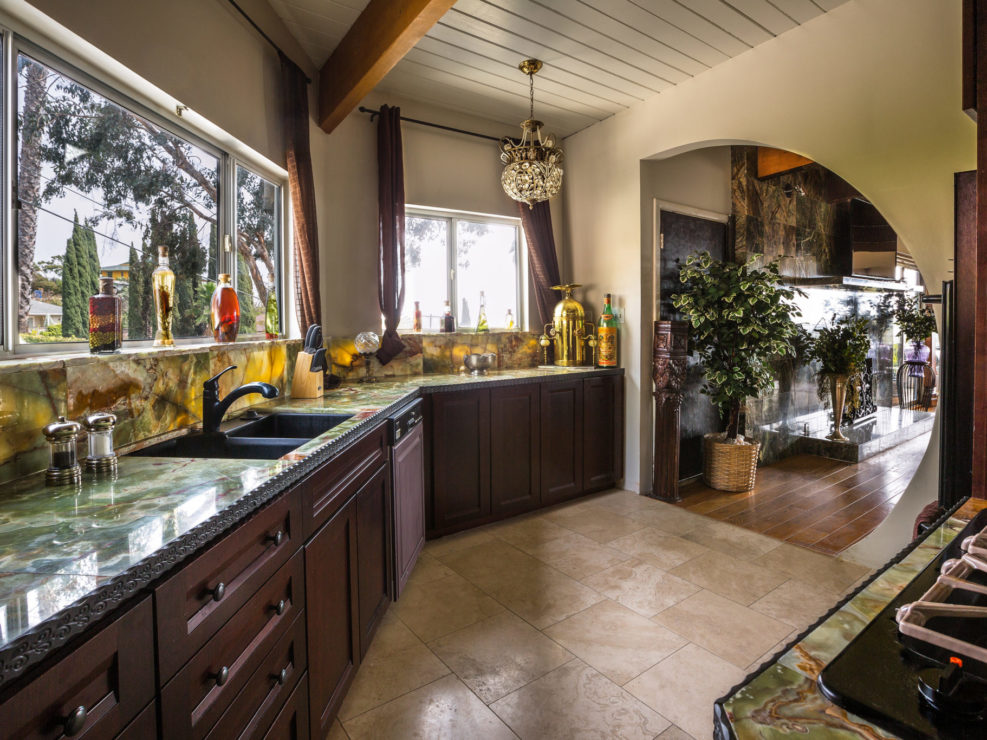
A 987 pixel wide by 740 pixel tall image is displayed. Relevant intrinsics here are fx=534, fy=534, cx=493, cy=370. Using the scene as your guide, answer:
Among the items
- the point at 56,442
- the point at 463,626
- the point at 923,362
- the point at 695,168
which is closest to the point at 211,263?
the point at 56,442

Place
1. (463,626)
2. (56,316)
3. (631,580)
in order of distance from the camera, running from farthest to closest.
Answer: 1. (631,580)
2. (463,626)
3. (56,316)

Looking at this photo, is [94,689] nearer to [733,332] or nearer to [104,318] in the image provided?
[104,318]

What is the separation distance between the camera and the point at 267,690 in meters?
1.19

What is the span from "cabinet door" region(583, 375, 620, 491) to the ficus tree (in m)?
0.74

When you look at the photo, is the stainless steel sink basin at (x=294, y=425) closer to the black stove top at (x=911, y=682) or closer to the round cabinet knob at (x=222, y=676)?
the round cabinet knob at (x=222, y=676)

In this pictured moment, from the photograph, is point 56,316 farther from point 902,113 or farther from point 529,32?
Result: point 902,113

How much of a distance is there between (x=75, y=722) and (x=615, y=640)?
1908 millimetres

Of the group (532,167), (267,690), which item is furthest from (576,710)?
(532,167)

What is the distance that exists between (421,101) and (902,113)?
2751 mm

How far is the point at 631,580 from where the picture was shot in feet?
8.59

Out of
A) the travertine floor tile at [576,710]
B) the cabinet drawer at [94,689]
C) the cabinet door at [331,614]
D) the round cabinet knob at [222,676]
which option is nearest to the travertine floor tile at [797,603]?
the travertine floor tile at [576,710]

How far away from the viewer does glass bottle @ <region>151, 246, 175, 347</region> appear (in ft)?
6.02

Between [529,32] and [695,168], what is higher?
[529,32]

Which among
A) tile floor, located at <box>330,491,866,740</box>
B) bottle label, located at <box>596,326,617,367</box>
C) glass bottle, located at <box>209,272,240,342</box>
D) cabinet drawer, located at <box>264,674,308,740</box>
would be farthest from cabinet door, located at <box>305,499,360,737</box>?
bottle label, located at <box>596,326,617,367</box>
